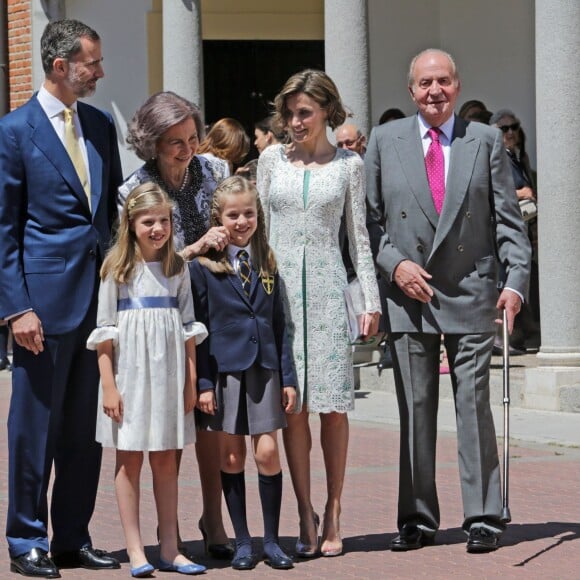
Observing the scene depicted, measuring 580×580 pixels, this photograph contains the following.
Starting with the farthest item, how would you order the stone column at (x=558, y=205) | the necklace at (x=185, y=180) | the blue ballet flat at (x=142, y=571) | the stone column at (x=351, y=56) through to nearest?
the stone column at (x=351, y=56) → the stone column at (x=558, y=205) → the necklace at (x=185, y=180) → the blue ballet flat at (x=142, y=571)

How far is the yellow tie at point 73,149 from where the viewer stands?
6277 millimetres

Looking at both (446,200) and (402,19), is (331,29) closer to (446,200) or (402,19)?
(402,19)

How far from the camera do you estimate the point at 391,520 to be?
7230 mm

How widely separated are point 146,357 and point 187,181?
0.80 metres

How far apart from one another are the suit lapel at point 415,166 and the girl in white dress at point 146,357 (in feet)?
3.53

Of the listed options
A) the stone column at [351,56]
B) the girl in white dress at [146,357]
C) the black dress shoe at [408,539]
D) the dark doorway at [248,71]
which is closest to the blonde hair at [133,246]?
the girl in white dress at [146,357]

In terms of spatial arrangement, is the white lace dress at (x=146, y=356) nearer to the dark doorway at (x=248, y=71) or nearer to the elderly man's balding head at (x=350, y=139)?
the elderly man's balding head at (x=350, y=139)

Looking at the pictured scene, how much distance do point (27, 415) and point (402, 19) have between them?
10115 mm

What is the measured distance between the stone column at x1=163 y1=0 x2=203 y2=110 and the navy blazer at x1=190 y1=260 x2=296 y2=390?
20.6 feet

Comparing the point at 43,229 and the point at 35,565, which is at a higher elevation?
the point at 43,229

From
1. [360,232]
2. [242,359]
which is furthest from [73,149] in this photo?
[360,232]

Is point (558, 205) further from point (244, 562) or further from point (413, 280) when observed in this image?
point (244, 562)

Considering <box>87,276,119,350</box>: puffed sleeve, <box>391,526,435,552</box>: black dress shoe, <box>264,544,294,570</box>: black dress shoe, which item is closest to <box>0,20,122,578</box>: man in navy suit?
<box>87,276,119,350</box>: puffed sleeve

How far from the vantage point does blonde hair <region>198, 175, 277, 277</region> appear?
6.27 meters
